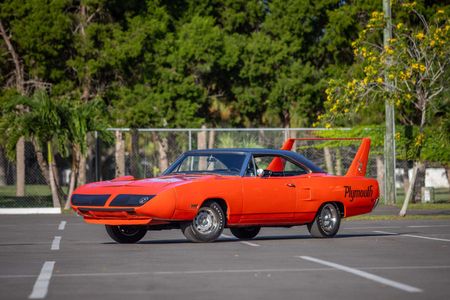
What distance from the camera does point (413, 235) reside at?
770 inches

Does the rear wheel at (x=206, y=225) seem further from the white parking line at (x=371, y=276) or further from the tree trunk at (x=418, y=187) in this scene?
the tree trunk at (x=418, y=187)

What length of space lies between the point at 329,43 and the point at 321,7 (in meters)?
1.42

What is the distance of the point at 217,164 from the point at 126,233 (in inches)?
71.8

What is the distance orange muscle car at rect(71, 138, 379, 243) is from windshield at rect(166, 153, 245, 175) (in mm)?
16

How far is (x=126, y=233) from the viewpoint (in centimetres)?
1828

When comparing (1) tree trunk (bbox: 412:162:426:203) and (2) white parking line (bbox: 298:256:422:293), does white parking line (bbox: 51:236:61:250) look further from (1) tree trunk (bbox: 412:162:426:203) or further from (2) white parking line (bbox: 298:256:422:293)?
(1) tree trunk (bbox: 412:162:426:203)

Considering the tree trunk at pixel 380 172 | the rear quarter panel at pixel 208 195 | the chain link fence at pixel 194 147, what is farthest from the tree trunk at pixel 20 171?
the rear quarter panel at pixel 208 195

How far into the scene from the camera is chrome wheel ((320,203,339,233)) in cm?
1923

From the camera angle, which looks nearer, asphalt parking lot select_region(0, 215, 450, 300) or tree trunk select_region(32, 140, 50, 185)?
asphalt parking lot select_region(0, 215, 450, 300)

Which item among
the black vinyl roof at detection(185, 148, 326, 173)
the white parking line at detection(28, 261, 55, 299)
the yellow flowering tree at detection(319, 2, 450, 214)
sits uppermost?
the yellow flowering tree at detection(319, 2, 450, 214)

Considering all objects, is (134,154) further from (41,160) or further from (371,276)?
(371,276)

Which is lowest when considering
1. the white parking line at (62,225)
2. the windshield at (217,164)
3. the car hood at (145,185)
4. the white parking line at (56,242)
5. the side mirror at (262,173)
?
the white parking line at (56,242)

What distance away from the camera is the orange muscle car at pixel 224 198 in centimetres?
1706

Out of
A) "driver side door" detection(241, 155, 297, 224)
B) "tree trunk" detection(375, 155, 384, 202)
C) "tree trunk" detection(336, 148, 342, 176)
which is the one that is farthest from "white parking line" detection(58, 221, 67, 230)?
"tree trunk" detection(375, 155, 384, 202)
